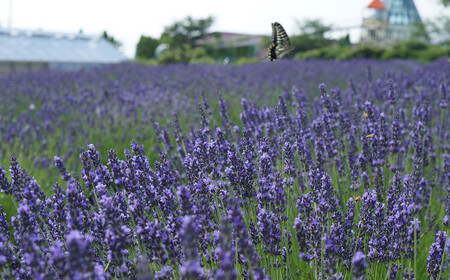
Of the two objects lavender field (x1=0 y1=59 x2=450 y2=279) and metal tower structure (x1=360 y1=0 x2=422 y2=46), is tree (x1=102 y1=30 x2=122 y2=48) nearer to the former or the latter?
metal tower structure (x1=360 y1=0 x2=422 y2=46)

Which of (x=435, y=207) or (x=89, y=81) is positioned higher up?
(x=89, y=81)

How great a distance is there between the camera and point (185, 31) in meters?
39.4

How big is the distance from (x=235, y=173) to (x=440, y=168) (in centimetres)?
268

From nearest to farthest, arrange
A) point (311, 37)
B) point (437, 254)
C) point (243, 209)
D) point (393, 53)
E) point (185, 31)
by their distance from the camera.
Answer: point (437, 254) < point (243, 209) < point (393, 53) < point (311, 37) < point (185, 31)

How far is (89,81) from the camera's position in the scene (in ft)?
33.1

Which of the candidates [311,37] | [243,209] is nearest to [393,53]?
[311,37]

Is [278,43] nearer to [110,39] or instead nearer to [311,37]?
[311,37]

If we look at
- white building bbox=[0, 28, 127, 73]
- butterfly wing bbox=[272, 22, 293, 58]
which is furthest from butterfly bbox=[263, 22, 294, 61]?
white building bbox=[0, 28, 127, 73]

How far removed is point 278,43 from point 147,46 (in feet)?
139

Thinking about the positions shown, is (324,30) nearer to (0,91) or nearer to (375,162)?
(0,91)

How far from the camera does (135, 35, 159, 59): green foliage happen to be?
44.0 metres

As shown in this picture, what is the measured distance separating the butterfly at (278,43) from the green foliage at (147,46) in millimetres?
41666

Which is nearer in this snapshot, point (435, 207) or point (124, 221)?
point (124, 221)

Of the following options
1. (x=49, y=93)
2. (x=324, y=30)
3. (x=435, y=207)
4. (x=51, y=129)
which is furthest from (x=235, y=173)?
(x=324, y=30)
